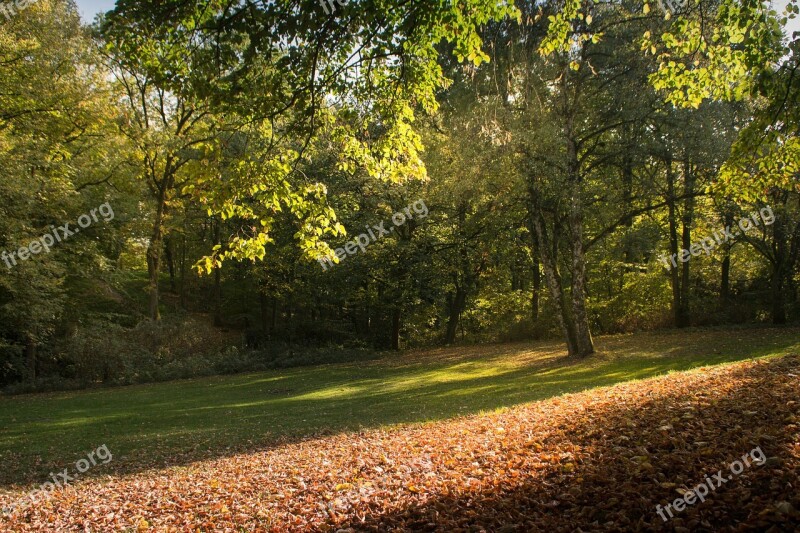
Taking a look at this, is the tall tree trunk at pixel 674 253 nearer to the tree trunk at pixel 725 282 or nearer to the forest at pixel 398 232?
the forest at pixel 398 232

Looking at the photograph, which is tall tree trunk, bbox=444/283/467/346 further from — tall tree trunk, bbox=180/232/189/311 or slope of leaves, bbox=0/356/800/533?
slope of leaves, bbox=0/356/800/533

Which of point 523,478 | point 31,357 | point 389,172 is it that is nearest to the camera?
point 523,478

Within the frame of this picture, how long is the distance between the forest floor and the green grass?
97mm

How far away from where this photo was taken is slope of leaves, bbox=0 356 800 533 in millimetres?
3953

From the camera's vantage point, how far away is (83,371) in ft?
63.2

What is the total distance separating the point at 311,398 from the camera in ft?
48.4

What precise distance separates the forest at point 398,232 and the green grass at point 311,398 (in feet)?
0.51

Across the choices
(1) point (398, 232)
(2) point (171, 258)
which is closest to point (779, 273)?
(1) point (398, 232)

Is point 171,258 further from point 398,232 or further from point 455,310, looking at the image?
point 455,310

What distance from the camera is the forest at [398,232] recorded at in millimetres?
5590

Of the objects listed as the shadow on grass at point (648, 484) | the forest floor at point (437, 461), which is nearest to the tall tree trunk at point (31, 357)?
the forest floor at point (437, 461)

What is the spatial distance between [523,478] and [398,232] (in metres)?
20.2

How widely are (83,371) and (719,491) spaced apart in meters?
21.0

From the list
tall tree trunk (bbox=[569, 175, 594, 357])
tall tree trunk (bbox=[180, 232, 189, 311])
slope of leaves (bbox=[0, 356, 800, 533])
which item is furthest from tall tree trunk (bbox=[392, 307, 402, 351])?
slope of leaves (bbox=[0, 356, 800, 533])
